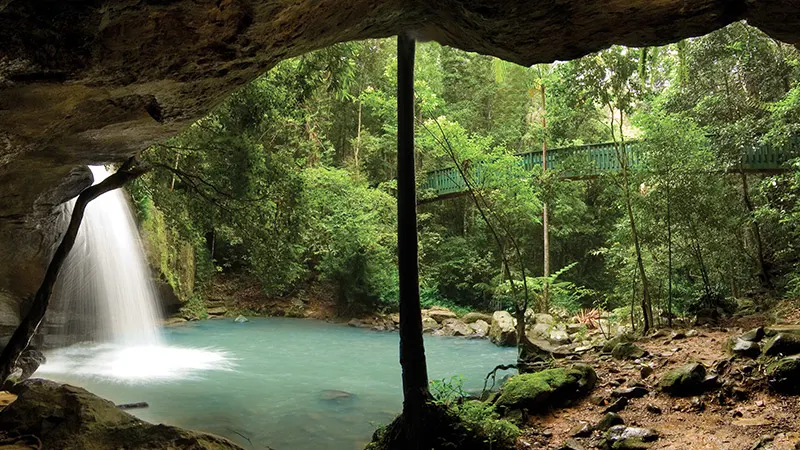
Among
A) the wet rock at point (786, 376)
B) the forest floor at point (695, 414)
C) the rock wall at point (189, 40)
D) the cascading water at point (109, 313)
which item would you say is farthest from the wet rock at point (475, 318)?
the rock wall at point (189, 40)

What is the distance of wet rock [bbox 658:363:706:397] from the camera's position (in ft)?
18.0

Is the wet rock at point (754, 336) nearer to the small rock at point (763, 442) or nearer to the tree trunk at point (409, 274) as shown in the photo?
the small rock at point (763, 442)

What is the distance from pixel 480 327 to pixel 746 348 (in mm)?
10677

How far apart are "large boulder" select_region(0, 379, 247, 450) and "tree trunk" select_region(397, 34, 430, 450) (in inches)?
81.2

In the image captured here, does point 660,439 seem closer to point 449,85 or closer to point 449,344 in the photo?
point 449,344

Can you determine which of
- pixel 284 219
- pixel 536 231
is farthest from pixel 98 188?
pixel 536 231

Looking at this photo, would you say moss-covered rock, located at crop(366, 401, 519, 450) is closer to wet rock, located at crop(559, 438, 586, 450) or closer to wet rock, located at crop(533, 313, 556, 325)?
wet rock, located at crop(559, 438, 586, 450)

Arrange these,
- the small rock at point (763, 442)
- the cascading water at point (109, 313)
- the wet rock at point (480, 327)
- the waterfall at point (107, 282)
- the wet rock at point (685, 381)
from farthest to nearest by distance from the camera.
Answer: the wet rock at point (480, 327) → the waterfall at point (107, 282) → the cascading water at point (109, 313) → the wet rock at point (685, 381) → the small rock at point (763, 442)

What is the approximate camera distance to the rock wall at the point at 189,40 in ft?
9.12

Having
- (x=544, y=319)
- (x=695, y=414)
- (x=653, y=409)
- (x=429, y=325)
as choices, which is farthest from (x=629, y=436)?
(x=429, y=325)

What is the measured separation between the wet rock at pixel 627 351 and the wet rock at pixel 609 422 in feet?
7.43

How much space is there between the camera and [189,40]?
3.17m

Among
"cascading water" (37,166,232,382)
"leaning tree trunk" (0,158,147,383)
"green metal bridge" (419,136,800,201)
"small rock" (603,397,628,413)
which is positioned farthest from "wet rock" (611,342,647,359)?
"cascading water" (37,166,232,382)

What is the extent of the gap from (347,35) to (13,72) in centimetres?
270
